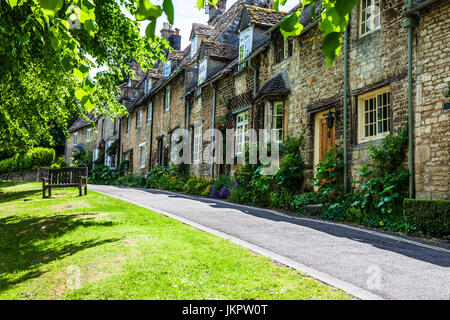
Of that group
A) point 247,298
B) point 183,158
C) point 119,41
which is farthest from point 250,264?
point 183,158

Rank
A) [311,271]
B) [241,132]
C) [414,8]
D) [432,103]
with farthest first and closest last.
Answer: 1. [241,132]
2. [414,8]
3. [432,103]
4. [311,271]

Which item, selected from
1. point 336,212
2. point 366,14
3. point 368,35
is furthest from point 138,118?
point 336,212

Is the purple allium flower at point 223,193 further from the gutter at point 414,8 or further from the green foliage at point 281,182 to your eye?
the gutter at point 414,8

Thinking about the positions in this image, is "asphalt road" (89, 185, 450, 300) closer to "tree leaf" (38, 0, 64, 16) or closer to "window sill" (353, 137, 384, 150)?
"window sill" (353, 137, 384, 150)

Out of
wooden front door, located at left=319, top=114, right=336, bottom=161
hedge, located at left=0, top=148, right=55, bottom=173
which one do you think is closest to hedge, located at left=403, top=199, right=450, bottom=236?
wooden front door, located at left=319, top=114, right=336, bottom=161

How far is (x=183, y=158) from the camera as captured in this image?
2238 cm

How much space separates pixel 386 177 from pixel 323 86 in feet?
13.1

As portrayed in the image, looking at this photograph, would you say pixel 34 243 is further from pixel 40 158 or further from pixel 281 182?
pixel 40 158

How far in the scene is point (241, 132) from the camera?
1708 centimetres

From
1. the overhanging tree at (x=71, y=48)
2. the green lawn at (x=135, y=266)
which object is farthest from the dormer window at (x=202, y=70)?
the green lawn at (x=135, y=266)

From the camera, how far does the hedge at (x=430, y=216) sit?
7.49m

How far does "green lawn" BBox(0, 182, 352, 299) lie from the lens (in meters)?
3.99

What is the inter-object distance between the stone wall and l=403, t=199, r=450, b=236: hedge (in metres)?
0.75

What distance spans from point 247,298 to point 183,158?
1885cm
